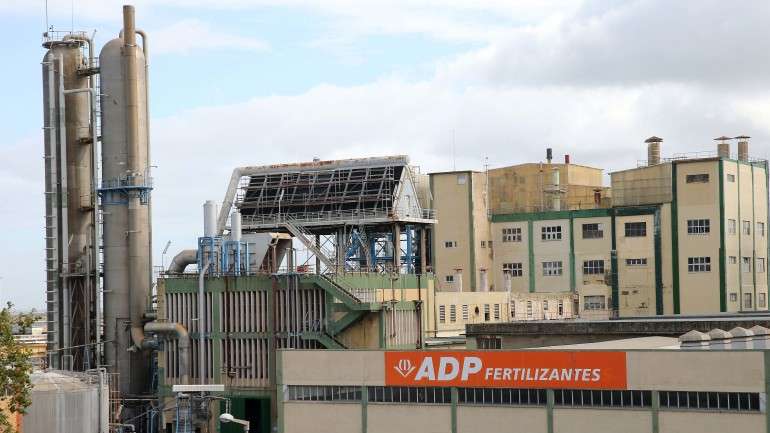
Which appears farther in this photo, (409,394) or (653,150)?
(653,150)

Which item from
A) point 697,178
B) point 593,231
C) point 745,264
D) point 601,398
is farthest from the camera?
point 593,231

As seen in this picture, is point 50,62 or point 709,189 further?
point 709,189

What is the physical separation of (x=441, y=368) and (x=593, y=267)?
5523 centimetres

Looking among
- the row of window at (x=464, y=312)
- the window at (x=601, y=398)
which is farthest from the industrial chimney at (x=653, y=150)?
the window at (x=601, y=398)

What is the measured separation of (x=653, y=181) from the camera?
352 feet

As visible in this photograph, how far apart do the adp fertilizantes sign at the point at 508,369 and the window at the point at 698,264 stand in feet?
175

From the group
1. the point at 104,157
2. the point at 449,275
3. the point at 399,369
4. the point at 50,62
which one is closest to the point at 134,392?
the point at 104,157

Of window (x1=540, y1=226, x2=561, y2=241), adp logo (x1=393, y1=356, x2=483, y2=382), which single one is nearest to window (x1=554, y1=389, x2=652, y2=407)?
adp logo (x1=393, y1=356, x2=483, y2=382)

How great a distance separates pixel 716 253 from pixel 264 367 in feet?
149

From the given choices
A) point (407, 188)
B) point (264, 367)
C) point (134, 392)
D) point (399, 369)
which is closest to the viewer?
point (399, 369)

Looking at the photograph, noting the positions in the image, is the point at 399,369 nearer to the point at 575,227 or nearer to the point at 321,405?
the point at 321,405

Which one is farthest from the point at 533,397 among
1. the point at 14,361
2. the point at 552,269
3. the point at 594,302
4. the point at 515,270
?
the point at 515,270

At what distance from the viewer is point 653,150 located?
374 ft

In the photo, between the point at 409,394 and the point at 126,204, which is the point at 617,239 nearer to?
the point at 126,204
